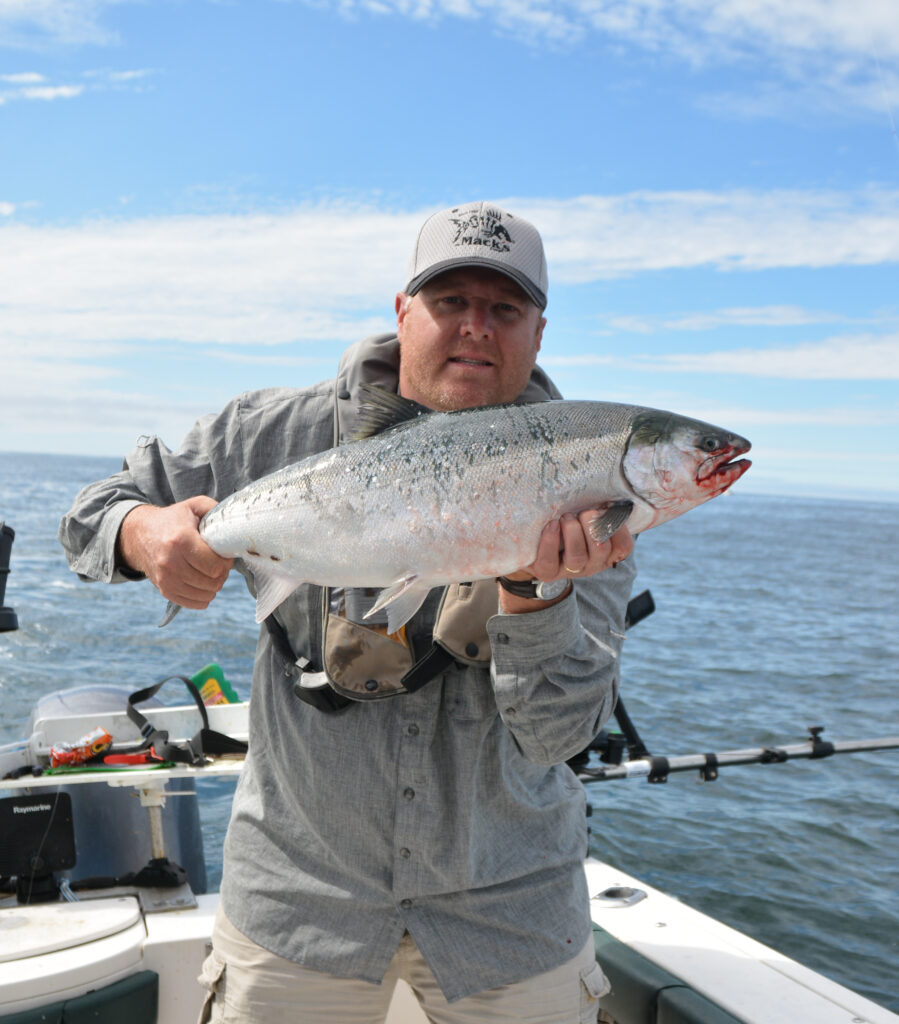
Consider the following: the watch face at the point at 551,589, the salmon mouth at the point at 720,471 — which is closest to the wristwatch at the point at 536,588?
the watch face at the point at 551,589

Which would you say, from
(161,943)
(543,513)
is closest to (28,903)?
(161,943)

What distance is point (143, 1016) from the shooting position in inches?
148

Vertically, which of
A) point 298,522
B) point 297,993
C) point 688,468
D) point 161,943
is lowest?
point 161,943

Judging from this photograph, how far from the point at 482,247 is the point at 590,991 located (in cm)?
234

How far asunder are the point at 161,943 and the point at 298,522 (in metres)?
2.27

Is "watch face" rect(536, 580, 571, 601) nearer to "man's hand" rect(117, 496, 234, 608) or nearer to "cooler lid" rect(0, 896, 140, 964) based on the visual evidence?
"man's hand" rect(117, 496, 234, 608)

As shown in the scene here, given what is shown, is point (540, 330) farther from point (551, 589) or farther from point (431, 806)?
point (431, 806)

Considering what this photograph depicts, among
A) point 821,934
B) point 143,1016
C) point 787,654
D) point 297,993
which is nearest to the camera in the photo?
point 297,993

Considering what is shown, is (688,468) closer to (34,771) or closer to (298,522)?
(298,522)

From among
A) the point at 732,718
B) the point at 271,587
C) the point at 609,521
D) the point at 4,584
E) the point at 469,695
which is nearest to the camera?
the point at 609,521

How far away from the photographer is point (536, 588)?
105 inches

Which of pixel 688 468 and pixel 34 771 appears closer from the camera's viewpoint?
pixel 688 468

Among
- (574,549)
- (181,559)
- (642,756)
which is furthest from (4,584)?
(642,756)

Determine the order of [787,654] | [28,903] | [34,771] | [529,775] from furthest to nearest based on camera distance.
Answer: [787,654]
[34,771]
[28,903]
[529,775]
